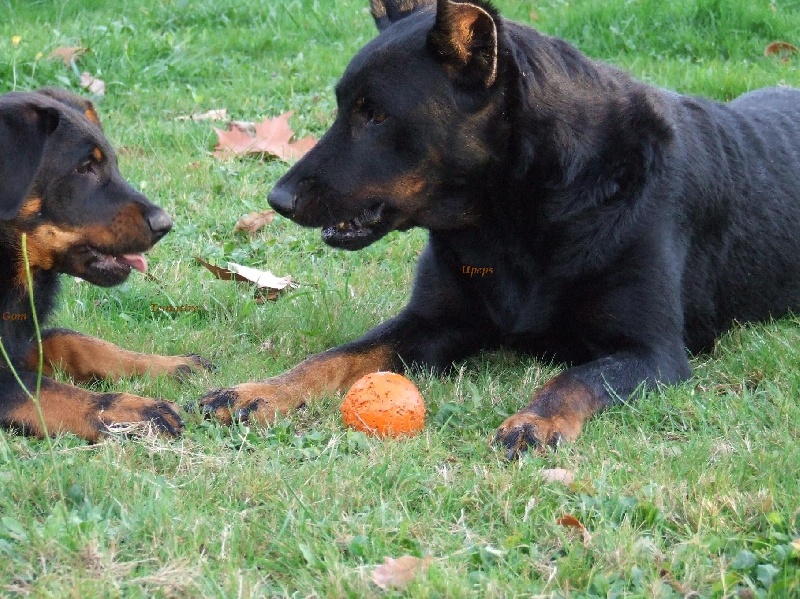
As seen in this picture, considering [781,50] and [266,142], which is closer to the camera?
[266,142]

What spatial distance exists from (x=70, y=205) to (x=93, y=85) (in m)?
4.15

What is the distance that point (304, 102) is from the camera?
307 inches

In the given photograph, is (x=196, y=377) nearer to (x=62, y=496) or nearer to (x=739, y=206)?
(x=62, y=496)

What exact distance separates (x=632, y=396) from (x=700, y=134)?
1301 millimetres

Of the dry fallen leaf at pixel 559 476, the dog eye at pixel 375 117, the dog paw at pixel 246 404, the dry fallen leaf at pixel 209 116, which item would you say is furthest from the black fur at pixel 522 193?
the dry fallen leaf at pixel 209 116

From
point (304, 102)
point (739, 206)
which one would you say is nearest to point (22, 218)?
point (739, 206)

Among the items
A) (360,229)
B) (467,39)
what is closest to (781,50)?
(467,39)

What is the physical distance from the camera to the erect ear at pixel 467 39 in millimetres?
3579

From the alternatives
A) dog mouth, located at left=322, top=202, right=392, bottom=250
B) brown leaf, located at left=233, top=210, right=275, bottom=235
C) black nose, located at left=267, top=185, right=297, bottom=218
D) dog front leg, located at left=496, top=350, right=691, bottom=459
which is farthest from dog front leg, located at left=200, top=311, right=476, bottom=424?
brown leaf, located at left=233, top=210, right=275, bottom=235

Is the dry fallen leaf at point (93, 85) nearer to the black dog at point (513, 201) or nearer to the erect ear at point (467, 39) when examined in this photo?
the black dog at point (513, 201)

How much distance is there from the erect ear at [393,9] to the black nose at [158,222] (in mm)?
1181

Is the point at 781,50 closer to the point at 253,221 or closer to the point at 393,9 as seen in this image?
the point at 253,221

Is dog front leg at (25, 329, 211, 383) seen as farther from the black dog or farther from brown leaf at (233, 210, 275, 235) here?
brown leaf at (233, 210, 275, 235)

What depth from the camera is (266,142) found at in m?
6.91
